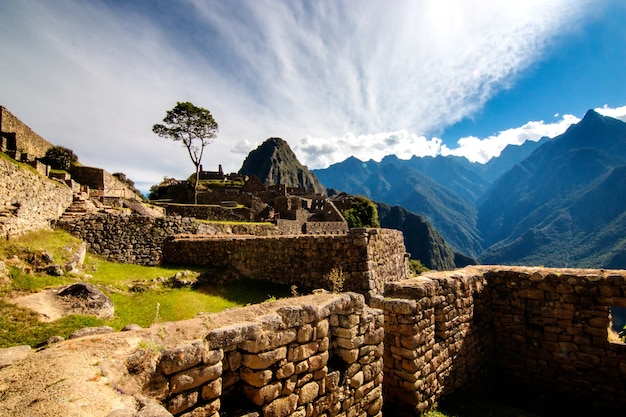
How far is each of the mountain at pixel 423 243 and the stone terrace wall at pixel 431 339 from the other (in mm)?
120878

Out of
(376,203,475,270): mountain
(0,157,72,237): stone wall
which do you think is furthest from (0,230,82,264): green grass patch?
(376,203,475,270): mountain

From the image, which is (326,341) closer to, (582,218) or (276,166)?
(276,166)

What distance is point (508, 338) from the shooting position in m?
9.01

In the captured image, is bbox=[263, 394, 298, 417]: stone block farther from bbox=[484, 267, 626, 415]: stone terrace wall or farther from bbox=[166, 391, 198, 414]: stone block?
bbox=[484, 267, 626, 415]: stone terrace wall

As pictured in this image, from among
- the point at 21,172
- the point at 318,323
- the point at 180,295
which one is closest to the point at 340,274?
the point at 180,295

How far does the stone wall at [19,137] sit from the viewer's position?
72.8 ft

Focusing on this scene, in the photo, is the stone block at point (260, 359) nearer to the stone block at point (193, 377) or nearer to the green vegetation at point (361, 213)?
the stone block at point (193, 377)

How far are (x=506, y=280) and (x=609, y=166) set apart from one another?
773ft

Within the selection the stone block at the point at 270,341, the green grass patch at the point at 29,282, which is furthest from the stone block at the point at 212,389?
the green grass patch at the point at 29,282

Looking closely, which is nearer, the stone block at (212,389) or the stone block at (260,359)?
the stone block at (212,389)

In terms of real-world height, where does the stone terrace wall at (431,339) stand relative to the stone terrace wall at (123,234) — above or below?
below

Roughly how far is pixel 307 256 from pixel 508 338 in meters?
7.26

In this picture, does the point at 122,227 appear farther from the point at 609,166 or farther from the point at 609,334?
the point at 609,166

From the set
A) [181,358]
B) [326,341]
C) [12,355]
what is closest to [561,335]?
[326,341]
